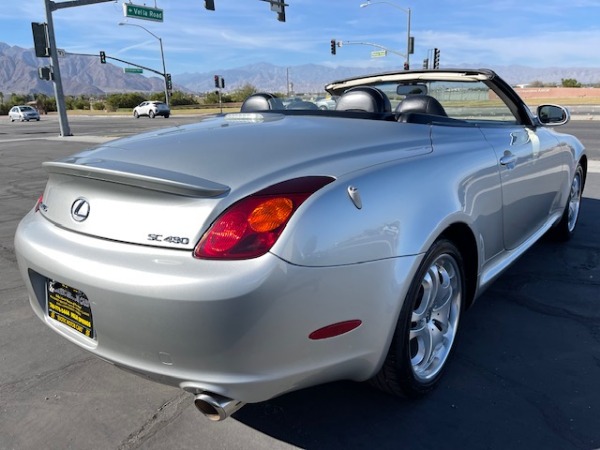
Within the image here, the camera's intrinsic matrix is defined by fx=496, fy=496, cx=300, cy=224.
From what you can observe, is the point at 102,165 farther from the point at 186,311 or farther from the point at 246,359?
the point at 246,359

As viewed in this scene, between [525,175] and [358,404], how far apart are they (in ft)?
6.14

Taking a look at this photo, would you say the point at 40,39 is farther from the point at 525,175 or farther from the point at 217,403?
the point at 217,403

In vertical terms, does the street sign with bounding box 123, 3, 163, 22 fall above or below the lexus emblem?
above

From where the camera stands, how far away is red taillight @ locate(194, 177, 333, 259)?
170 centimetres

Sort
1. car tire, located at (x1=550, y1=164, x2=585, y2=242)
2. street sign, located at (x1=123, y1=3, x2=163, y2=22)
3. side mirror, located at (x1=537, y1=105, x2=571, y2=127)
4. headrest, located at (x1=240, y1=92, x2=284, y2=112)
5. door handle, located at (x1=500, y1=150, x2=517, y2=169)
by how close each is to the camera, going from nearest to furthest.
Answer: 1. door handle, located at (x1=500, y1=150, x2=517, y2=169)
2. headrest, located at (x1=240, y1=92, x2=284, y2=112)
3. side mirror, located at (x1=537, y1=105, x2=571, y2=127)
4. car tire, located at (x1=550, y1=164, x2=585, y2=242)
5. street sign, located at (x1=123, y1=3, x2=163, y2=22)

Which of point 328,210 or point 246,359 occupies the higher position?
point 328,210

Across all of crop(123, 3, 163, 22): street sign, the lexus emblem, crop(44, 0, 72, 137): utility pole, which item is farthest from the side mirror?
crop(123, 3, 163, 22): street sign

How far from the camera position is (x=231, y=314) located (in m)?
1.64

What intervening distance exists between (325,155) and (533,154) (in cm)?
200

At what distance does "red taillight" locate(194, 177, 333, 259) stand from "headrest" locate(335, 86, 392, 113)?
4.94ft

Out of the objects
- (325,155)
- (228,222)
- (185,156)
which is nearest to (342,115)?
(325,155)

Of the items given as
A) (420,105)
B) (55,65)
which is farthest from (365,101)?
(55,65)

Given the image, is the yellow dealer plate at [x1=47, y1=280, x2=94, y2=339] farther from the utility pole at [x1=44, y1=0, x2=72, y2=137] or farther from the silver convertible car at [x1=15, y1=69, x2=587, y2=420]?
the utility pole at [x1=44, y1=0, x2=72, y2=137]

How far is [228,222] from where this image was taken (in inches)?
68.4
